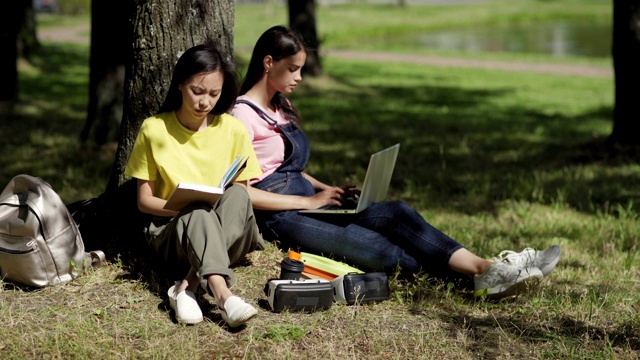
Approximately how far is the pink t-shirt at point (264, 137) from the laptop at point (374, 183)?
1.06 ft

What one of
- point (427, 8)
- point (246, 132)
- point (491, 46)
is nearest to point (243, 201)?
point (246, 132)

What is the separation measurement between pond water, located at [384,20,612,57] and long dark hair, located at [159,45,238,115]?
70.4 ft

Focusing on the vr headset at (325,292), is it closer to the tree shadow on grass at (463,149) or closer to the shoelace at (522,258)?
the shoelace at (522,258)

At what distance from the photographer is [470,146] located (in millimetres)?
8984

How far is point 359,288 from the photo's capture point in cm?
399

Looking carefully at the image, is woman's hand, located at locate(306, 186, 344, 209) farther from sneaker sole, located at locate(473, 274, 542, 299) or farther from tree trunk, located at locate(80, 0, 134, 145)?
tree trunk, located at locate(80, 0, 134, 145)

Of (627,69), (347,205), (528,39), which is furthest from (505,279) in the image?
(528,39)

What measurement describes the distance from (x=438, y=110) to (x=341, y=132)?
2659 millimetres

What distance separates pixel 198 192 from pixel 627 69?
5.50 metres

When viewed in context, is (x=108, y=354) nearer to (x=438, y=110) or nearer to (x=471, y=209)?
(x=471, y=209)

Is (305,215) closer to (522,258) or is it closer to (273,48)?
(273,48)

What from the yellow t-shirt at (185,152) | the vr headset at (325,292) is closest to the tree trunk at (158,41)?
the yellow t-shirt at (185,152)

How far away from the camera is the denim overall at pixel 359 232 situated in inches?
168

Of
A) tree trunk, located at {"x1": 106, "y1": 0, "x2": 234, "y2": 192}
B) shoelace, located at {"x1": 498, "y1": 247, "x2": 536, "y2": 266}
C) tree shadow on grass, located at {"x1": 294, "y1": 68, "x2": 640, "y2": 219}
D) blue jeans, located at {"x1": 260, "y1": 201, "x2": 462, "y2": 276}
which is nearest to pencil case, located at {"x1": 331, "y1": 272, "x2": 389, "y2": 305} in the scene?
blue jeans, located at {"x1": 260, "y1": 201, "x2": 462, "y2": 276}
